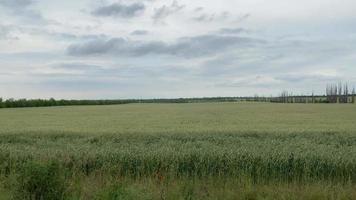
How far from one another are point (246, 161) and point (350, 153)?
132 inches

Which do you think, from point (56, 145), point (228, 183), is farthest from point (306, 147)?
point (56, 145)

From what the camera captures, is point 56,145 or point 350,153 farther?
point 56,145

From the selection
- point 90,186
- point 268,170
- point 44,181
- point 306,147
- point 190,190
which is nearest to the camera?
point 44,181

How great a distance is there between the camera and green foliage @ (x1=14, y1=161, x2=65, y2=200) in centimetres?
630

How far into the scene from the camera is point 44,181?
20.8 feet

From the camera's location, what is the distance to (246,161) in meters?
10.4

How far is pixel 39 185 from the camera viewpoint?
6.34 meters

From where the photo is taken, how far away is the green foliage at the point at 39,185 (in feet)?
20.7

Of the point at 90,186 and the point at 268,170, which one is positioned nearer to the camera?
the point at 90,186

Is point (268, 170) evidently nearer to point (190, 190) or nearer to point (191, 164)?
point (191, 164)

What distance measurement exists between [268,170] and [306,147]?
10.6 feet

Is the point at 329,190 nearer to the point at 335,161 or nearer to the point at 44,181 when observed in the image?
the point at 335,161

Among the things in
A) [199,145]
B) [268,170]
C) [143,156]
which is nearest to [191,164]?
[143,156]

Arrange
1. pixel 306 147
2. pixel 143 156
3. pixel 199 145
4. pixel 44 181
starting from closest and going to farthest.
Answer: pixel 44 181
pixel 143 156
pixel 306 147
pixel 199 145
